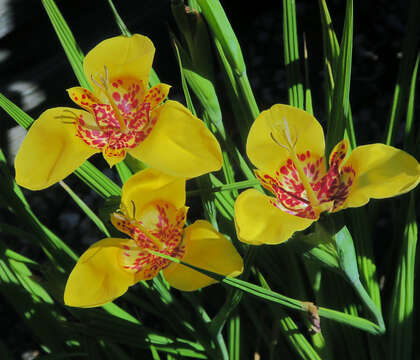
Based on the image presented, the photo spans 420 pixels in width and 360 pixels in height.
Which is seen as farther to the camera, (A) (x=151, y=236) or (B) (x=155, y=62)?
(B) (x=155, y=62)

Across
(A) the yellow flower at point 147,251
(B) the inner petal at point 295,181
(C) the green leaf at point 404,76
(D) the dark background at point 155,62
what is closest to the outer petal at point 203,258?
(A) the yellow flower at point 147,251

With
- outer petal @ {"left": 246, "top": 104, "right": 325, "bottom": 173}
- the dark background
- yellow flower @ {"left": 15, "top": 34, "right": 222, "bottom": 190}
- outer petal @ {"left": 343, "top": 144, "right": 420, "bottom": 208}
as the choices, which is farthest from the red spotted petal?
the dark background

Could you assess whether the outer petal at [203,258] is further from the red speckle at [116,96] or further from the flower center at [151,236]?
the red speckle at [116,96]

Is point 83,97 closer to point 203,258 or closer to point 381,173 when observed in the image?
point 203,258

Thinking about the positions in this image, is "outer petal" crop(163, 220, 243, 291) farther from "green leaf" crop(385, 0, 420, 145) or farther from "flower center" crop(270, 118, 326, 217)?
"green leaf" crop(385, 0, 420, 145)

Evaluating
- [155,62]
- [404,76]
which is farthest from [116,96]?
Result: [155,62]

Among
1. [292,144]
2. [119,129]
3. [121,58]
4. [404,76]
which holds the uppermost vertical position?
[121,58]
